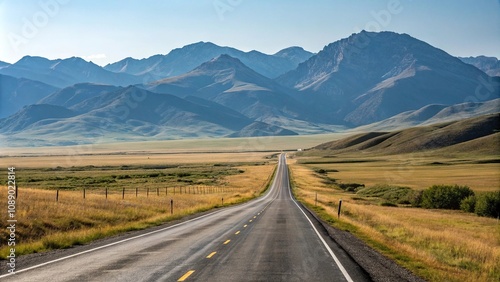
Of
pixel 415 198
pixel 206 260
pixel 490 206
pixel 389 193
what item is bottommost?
pixel 415 198

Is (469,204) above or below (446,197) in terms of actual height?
below

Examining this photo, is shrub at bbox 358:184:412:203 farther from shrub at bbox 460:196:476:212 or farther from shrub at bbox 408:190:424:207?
shrub at bbox 460:196:476:212

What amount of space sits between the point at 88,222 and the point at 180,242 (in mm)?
9534

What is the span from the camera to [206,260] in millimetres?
16781

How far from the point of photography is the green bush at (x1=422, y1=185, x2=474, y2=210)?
63688 mm

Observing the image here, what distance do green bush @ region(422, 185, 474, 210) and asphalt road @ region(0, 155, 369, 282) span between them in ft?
144

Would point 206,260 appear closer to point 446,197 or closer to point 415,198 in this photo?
point 446,197

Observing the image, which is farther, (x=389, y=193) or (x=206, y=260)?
(x=389, y=193)

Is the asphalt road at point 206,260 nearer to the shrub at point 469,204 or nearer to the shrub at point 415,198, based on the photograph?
the shrub at point 469,204

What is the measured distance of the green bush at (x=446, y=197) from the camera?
209 feet

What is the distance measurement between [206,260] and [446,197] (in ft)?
178

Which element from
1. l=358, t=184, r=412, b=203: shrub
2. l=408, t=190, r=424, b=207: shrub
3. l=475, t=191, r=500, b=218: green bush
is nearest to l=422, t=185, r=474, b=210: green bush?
l=408, t=190, r=424, b=207: shrub

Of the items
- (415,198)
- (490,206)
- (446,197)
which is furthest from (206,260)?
(415,198)

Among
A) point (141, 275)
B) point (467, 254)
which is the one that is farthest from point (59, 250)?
point (467, 254)
